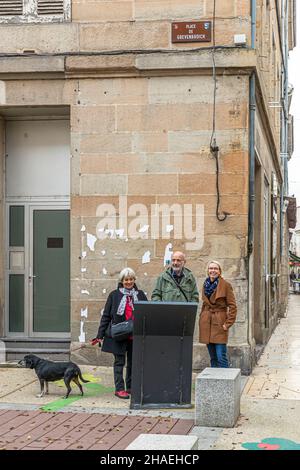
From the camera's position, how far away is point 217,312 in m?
9.48

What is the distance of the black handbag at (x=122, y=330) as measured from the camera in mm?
9000

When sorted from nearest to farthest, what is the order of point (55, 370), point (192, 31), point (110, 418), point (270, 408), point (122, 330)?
point (110, 418) < point (270, 408) < point (55, 370) < point (122, 330) < point (192, 31)

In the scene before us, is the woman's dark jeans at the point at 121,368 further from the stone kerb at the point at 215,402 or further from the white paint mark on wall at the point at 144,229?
the white paint mark on wall at the point at 144,229

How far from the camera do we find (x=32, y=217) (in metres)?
12.0

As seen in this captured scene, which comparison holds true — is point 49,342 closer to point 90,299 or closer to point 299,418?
point 90,299

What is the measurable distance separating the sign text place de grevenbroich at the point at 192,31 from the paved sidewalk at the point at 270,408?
4.92m

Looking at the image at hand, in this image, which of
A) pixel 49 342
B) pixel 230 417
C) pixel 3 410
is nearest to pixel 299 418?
pixel 230 417

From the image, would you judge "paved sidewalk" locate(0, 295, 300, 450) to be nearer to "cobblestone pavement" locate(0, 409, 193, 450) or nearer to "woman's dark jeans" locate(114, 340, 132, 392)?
"cobblestone pavement" locate(0, 409, 193, 450)

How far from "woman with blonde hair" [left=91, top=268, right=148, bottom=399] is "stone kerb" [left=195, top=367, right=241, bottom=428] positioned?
1.65 metres

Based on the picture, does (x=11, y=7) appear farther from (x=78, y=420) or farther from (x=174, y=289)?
(x=78, y=420)

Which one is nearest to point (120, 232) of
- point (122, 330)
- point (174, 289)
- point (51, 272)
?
point (51, 272)

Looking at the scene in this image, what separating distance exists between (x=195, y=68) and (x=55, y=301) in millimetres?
4188

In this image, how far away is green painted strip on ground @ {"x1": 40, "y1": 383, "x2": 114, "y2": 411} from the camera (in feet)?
27.8

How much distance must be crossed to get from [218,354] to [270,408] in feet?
4.11
